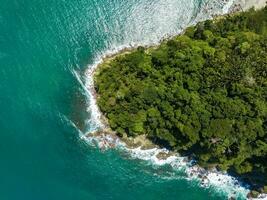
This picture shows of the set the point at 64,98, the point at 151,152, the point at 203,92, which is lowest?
the point at 151,152

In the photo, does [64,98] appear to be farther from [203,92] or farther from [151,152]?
[203,92]

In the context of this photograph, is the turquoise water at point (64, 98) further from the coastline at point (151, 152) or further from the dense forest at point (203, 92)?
the dense forest at point (203, 92)

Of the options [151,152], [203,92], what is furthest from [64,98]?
[203,92]

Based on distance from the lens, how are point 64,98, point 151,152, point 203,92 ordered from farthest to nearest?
1. point 151,152
2. point 64,98
3. point 203,92

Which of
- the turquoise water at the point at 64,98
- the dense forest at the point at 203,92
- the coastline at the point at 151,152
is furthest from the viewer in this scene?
the coastline at the point at 151,152

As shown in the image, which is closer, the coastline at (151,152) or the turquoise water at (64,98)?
the turquoise water at (64,98)

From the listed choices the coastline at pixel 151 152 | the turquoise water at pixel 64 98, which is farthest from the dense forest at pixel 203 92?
the turquoise water at pixel 64 98

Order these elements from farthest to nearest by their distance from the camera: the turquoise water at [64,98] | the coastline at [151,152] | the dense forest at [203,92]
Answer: the coastline at [151,152] → the turquoise water at [64,98] → the dense forest at [203,92]
